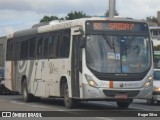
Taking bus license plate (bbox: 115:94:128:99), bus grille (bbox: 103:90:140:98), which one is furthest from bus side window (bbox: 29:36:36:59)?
bus license plate (bbox: 115:94:128:99)

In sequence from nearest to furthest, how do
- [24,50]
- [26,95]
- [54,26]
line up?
[54,26] < [26,95] < [24,50]

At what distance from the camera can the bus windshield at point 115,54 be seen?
1994 centimetres

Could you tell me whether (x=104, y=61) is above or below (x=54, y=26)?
below

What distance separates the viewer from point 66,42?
70.5ft

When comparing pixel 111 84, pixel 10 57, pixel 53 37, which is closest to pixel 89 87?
pixel 111 84

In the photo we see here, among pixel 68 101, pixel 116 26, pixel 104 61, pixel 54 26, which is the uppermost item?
pixel 54 26

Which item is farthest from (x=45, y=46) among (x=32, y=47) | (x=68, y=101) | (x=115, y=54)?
(x=115, y=54)

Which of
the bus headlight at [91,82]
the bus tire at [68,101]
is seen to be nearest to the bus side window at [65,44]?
the bus tire at [68,101]

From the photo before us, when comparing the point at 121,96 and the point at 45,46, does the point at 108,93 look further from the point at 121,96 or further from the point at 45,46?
the point at 45,46

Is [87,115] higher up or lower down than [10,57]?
lower down

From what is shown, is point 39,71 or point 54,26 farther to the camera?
point 39,71

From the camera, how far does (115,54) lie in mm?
20000

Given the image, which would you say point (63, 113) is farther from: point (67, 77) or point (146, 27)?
point (146, 27)

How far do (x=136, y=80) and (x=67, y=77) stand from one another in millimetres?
2690
